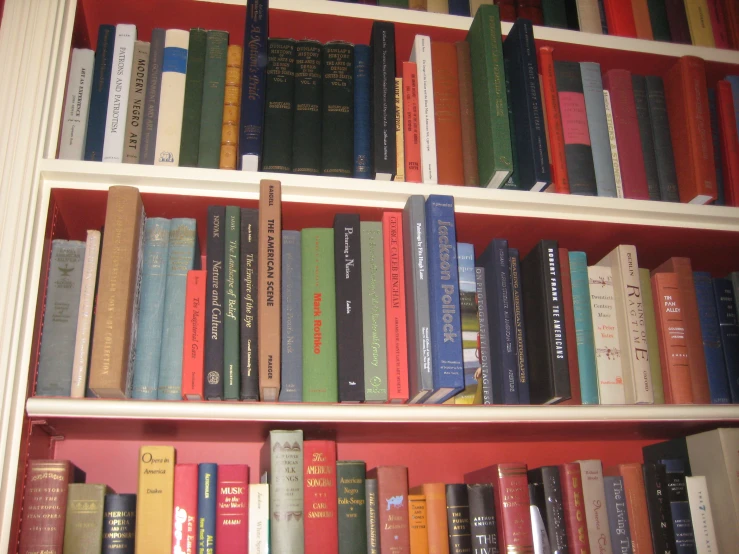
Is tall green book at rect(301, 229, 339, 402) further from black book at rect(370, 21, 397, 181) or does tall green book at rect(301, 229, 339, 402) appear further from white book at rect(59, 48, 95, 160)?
white book at rect(59, 48, 95, 160)

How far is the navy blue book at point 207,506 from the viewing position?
0.97 metres

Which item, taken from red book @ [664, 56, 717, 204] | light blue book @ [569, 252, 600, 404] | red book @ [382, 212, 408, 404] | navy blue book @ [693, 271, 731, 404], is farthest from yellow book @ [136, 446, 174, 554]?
red book @ [664, 56, 717, 204]

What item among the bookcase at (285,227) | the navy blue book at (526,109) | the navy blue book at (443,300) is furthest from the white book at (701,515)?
the navy blue book at (526,109)

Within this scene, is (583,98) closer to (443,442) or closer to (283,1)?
(283,1)

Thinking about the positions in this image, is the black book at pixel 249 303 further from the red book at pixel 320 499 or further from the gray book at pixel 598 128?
the gray book at pixel 598 128

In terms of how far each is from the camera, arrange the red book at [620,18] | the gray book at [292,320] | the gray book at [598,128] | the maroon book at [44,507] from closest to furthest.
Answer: the maroon book at [44,507], the gray book at [292,320], the gray book at [598,128], the red book at [620,18]

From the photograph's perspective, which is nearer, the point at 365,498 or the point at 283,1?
the point at 365,498

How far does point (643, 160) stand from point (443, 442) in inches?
27.1

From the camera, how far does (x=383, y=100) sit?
1175 millimetres

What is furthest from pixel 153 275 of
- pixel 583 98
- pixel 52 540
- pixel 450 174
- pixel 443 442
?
pixel 583 98

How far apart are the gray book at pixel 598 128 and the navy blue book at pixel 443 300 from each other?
327 millimetres

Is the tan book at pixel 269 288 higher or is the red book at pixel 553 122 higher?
the red book at pixel 553 122

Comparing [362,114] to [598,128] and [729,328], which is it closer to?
[598,128]

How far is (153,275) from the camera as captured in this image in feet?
3.44
